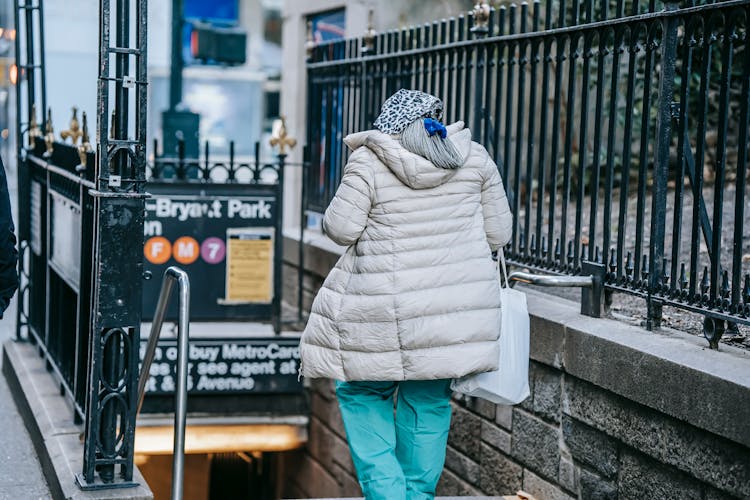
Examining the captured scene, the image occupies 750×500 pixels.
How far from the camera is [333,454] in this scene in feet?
27.0

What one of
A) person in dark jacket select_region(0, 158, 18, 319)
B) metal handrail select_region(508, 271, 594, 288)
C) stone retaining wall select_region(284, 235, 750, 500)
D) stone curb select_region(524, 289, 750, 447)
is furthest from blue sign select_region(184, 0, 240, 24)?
person in dark jacket select_region(0, 158, 18, 319)

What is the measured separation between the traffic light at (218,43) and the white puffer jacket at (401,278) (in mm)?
9342

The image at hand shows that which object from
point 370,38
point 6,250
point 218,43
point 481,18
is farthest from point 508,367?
point 218,43

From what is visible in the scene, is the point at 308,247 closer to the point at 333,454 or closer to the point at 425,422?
the point at 333,454

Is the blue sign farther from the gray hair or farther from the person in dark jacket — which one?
the person in dark jacket

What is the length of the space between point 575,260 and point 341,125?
3.66 m

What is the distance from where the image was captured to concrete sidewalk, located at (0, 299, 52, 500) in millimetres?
5305

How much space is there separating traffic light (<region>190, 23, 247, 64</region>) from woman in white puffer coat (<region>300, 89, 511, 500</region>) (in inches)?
367

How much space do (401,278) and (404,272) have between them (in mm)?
25

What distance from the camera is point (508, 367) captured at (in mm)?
4590

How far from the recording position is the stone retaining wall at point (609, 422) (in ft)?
13.2

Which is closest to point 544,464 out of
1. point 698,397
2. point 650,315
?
point 650,315

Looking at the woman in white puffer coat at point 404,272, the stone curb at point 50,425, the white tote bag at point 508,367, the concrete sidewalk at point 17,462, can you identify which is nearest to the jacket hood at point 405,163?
the woman in white puffer coat at point 404,272

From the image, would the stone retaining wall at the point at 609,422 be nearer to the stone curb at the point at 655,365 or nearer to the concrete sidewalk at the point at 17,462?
the stone curb at the point at 655,365
